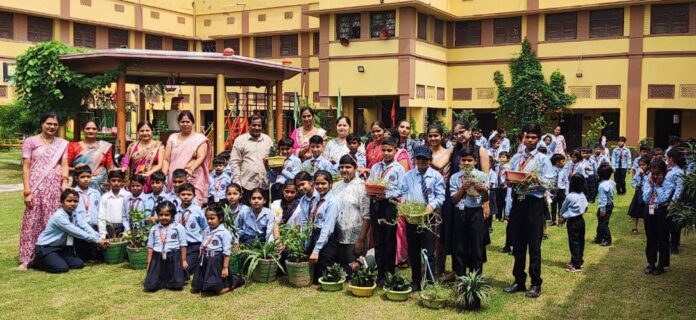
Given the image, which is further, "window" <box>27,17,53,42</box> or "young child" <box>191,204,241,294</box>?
"window" <box>27,17,53,42</box>

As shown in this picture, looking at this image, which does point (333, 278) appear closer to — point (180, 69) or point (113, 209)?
point (113, 209)

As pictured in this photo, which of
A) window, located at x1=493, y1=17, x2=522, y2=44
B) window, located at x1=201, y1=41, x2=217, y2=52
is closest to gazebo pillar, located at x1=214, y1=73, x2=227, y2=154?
window, located at x1=493, y1=17, x2=522, y2=44

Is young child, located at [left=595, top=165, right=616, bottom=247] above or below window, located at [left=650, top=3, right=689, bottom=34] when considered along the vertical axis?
below

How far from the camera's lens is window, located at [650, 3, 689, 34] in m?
22.1

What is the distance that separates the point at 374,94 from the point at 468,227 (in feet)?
60.2

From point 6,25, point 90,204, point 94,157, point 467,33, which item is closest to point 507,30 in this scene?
point 467,33

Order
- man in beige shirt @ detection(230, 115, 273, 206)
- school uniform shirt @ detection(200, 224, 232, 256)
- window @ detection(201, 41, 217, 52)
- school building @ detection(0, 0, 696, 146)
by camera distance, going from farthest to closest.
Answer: window @ detection(201, 41, 217, 52)
school building @ detection(0, 0, 696, 146)
man in beige shirt @ detection(230, 115, 273, 206)
school uniform shirt @ detection(200, 224, 232, 256)

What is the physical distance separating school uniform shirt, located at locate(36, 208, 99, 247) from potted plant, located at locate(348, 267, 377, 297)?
3179 millimetres

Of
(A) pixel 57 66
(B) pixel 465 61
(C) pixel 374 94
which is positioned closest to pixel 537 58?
(B) pixel 465 61

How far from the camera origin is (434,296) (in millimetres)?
5820

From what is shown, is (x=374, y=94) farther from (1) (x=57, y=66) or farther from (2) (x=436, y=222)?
(2) (x=436, y=222)

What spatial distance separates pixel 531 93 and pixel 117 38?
61.6ft

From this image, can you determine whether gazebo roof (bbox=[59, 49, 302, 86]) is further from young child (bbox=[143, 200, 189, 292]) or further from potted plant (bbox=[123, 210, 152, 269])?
young child (bbox=[143, 200, 189, 292])

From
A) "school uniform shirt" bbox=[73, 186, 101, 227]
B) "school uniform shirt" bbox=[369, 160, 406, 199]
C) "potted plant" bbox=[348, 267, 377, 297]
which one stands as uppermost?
"school uniform shirt" bbox=[369, 160, 406, 199]
